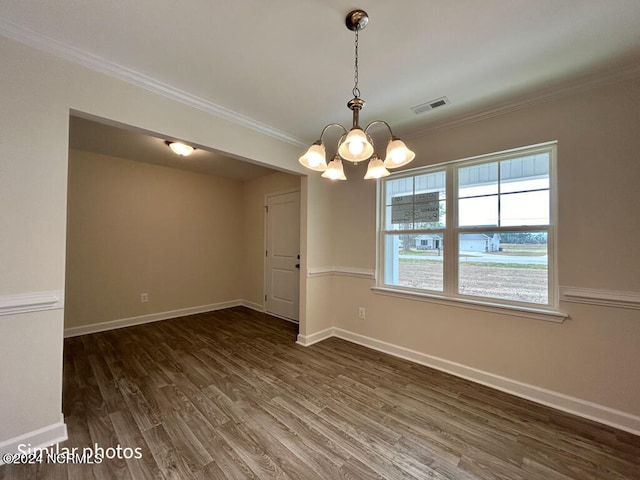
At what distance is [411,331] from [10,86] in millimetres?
3668

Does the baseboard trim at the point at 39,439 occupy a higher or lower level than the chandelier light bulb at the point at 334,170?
lower

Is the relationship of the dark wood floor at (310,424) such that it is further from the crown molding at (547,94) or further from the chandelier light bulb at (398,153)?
the crown molding at (547,94)

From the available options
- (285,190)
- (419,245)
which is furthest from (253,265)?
(419,245)

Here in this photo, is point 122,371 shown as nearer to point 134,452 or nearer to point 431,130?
point 134,452

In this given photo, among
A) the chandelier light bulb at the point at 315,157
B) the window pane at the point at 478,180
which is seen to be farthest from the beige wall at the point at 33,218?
the window pane at the point at 478,180

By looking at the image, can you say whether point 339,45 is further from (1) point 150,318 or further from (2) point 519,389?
(1) point 150,318

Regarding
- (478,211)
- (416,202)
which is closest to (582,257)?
(478,211)

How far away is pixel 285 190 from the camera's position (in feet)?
14.3

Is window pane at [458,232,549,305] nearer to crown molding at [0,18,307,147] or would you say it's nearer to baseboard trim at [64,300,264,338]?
crown molding at [0,18,307,147]

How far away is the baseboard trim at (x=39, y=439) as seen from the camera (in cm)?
151

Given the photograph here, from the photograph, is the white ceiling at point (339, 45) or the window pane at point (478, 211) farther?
the window pane at point (478, 211)

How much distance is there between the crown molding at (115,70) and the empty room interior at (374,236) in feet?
0.04

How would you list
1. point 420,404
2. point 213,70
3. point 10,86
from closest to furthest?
point 10,86 < point 213,70 < point 420,404

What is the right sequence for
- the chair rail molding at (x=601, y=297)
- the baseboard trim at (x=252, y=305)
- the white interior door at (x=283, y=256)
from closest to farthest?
1. the chair rail molding at (x=601, y=297)
2. the white interior door at (x=283, y=256)
3. the baseboard trim at (x=252, y=305)
